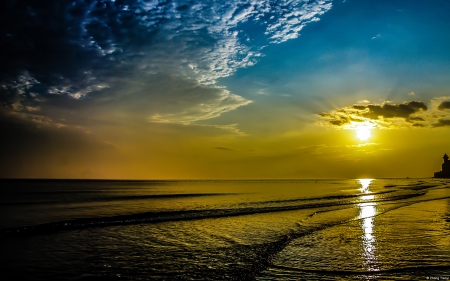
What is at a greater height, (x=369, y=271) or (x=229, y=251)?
(x=369, y=271)

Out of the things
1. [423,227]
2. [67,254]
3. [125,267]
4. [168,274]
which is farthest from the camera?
[423,227]

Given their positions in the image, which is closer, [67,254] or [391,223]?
[67,254]

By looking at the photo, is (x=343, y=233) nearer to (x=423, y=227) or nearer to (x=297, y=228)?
(x=297, y=228)

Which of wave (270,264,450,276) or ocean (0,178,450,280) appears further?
ocean (0,178,450,280)

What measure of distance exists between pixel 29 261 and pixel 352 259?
12468 mm

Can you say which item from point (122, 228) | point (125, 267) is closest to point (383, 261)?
point (125, 267)

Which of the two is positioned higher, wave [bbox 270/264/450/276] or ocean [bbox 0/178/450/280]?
wave [bbox 270/264/450/276]

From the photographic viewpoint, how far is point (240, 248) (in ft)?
41.7

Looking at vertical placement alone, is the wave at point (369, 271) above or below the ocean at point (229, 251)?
above

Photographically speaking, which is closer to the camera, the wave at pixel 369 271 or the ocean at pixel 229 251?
the wave at pixel 369 271

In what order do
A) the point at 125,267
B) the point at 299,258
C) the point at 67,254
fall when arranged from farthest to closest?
the point at 67,254 < the point at 299,258 < the point at 125,267

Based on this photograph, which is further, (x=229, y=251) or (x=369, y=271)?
(x=229, y=251)

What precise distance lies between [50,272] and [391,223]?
19941 mm

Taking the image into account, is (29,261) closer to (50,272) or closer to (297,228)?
(50,272)
